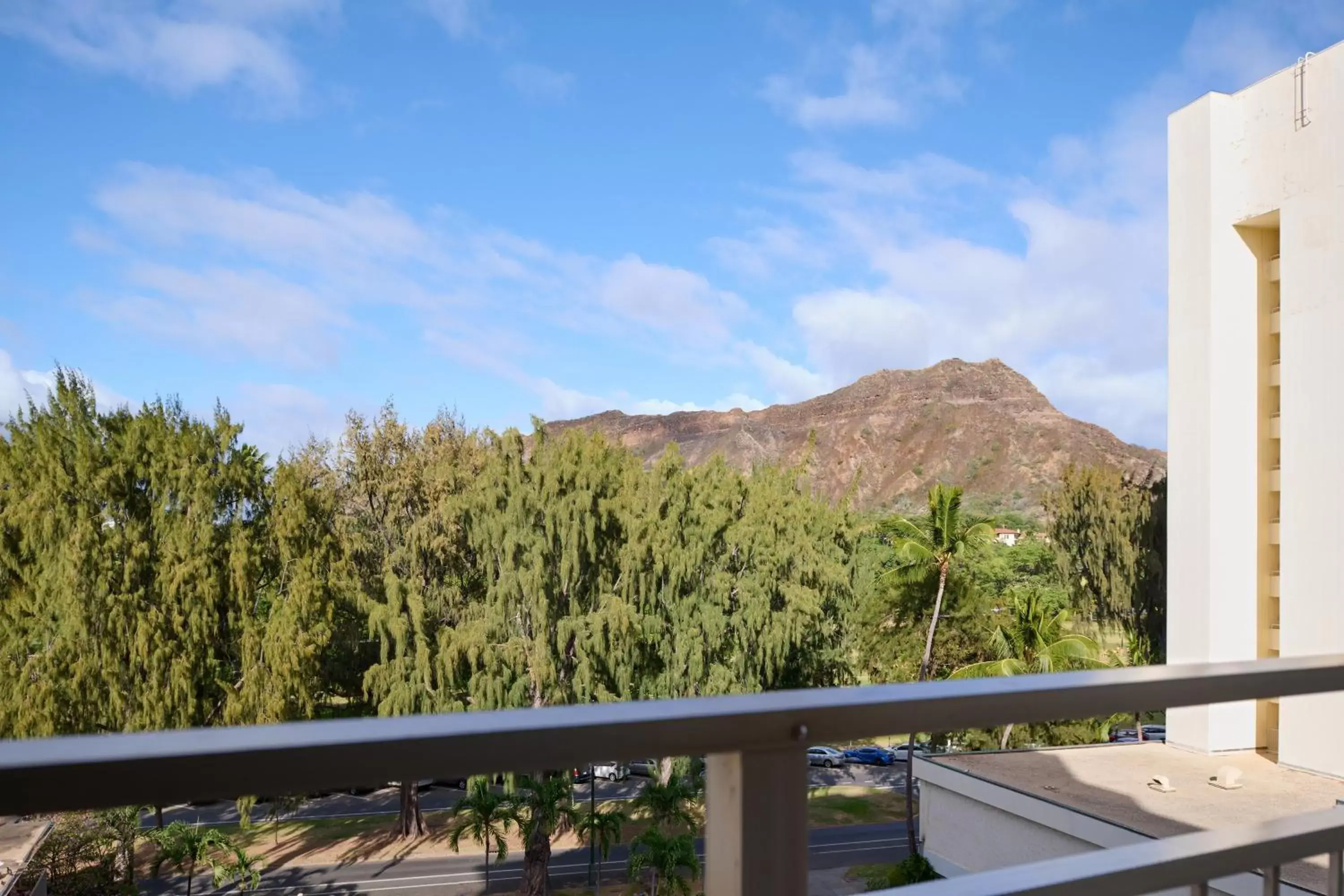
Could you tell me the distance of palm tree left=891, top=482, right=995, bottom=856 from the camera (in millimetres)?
15992

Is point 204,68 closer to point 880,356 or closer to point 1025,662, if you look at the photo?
point 1025,662

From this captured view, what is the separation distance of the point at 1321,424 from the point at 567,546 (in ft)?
32.9

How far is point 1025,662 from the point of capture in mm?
15148

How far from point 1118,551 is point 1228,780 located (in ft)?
41.9

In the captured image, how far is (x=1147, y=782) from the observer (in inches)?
357

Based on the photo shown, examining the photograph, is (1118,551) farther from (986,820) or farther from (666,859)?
(666,859)

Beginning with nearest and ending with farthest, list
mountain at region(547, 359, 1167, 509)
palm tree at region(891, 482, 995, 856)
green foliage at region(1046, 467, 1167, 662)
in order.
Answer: palm tree at region(891, 482, 995, 856) → green foliage at region(1046, 467, 1167, 662) → mountain at region(547, 359, 1167, 509)

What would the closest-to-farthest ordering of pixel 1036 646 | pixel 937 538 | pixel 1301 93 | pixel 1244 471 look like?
1. pixel 1301 93
2. pixel 1244 471
3. pixel 1036 646
4. pixel 937 538

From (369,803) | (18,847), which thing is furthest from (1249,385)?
(18,847)

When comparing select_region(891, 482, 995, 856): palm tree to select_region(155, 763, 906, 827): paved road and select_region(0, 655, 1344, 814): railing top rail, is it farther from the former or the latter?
select_region(0, 655, 1344, 814): railing top rail

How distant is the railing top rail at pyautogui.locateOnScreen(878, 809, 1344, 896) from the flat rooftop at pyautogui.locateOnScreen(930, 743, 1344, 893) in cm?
618

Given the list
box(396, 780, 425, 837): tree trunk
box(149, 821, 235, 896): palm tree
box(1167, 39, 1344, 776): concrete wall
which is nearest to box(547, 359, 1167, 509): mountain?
box(1167, 39, 1344, 776): concrete wall

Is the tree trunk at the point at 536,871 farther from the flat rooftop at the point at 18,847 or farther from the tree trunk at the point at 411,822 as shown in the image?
the flat rooftop at the point at 18,847

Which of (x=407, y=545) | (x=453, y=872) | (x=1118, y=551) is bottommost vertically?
(x=453, y=872)
